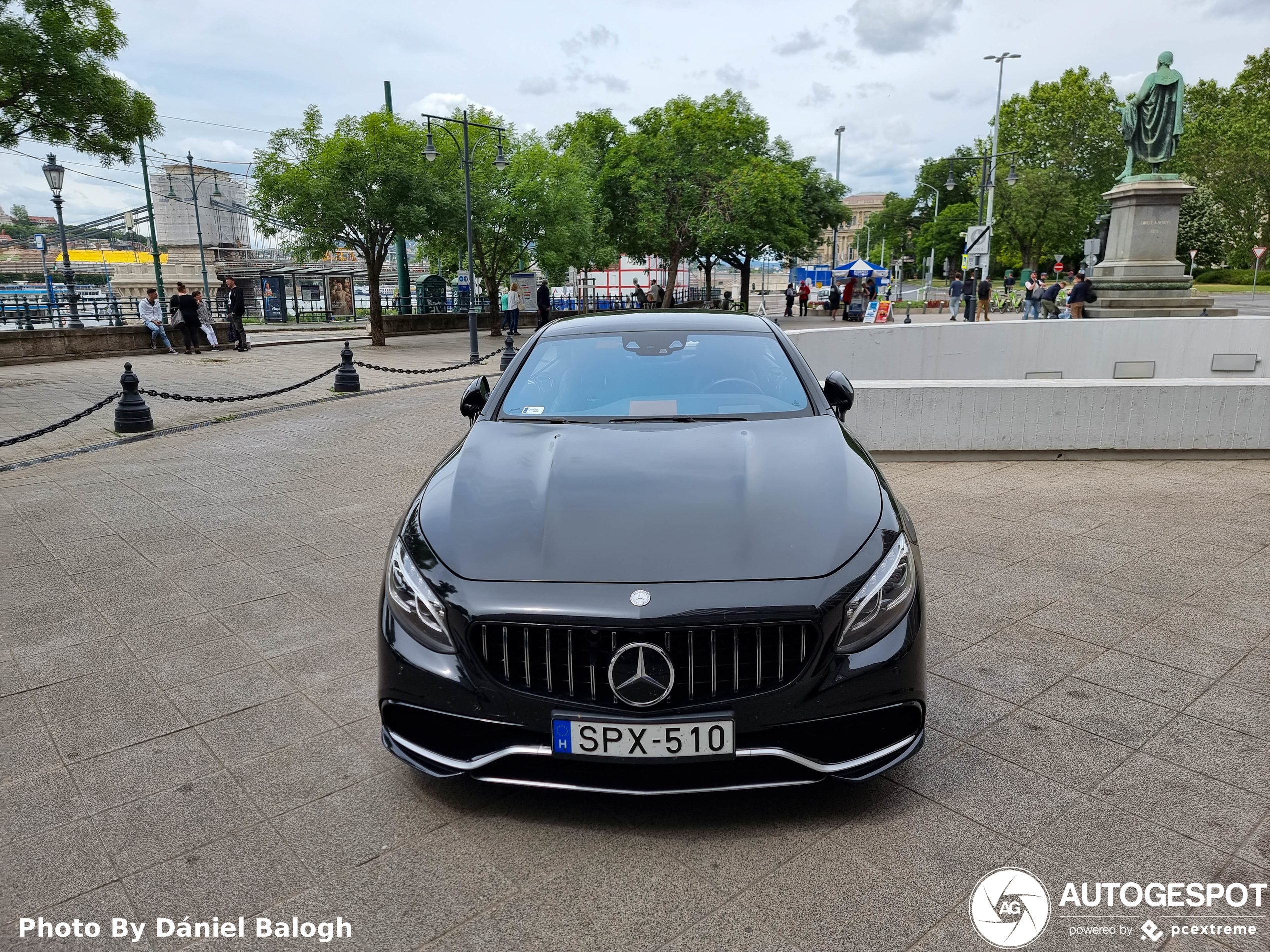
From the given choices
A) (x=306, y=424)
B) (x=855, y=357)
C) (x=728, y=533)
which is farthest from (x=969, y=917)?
(x=855, y=357)

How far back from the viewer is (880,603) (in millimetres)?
2717

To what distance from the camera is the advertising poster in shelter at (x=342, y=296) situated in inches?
1666

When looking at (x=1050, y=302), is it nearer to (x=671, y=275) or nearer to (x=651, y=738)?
(x=671, y=275)

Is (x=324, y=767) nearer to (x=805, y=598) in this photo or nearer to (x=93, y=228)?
(x=805, y=598)

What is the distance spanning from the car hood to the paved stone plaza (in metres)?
0.89

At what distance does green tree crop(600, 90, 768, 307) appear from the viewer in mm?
37969

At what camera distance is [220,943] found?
2.41m

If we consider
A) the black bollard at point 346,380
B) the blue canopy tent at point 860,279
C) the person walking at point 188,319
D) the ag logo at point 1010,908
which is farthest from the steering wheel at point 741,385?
the blue canopy tent at point 860,279

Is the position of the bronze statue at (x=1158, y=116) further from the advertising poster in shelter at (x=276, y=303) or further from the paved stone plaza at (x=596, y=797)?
the advertising poster in shelter at (x=276, y=303)

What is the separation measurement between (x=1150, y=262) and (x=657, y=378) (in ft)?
63.6

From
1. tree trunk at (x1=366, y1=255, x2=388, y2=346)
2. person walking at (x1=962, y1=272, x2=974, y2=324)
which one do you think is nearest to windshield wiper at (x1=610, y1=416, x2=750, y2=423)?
tree trunk at (x1=366, y1=255, x2=388, y2=346)

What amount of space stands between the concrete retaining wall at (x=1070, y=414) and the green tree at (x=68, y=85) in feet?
52.5

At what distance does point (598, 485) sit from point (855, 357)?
1119 cm

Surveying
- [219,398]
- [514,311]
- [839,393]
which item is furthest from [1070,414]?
[514,311]
